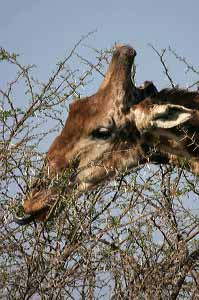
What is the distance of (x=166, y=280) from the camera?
3979 millimetres

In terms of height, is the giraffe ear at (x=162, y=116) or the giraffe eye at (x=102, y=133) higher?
the giraffe eye at (x=102, y=133)

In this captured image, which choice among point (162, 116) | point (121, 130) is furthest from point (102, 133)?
point (162, 116)

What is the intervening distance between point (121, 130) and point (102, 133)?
182 mm

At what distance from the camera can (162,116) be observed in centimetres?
497

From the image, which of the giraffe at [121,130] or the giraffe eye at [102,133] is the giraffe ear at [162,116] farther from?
the giraffe eye at [102,133]

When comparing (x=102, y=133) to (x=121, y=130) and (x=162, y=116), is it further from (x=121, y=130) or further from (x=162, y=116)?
(x=162, y=116)

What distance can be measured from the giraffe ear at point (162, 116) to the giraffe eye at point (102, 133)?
30 centimetres

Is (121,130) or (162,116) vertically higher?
(121,130)

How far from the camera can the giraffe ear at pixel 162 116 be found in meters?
4.72

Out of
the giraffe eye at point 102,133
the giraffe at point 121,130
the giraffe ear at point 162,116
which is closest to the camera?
the giraffe ear at point 162,116

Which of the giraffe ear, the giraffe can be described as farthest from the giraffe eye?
the giraffe ear

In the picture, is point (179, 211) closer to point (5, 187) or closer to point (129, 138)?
point (129, 138)

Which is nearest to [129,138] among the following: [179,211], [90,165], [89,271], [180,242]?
[90,165]

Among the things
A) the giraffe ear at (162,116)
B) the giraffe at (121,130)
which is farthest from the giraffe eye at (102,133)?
the giraffe ear at (162,116)
